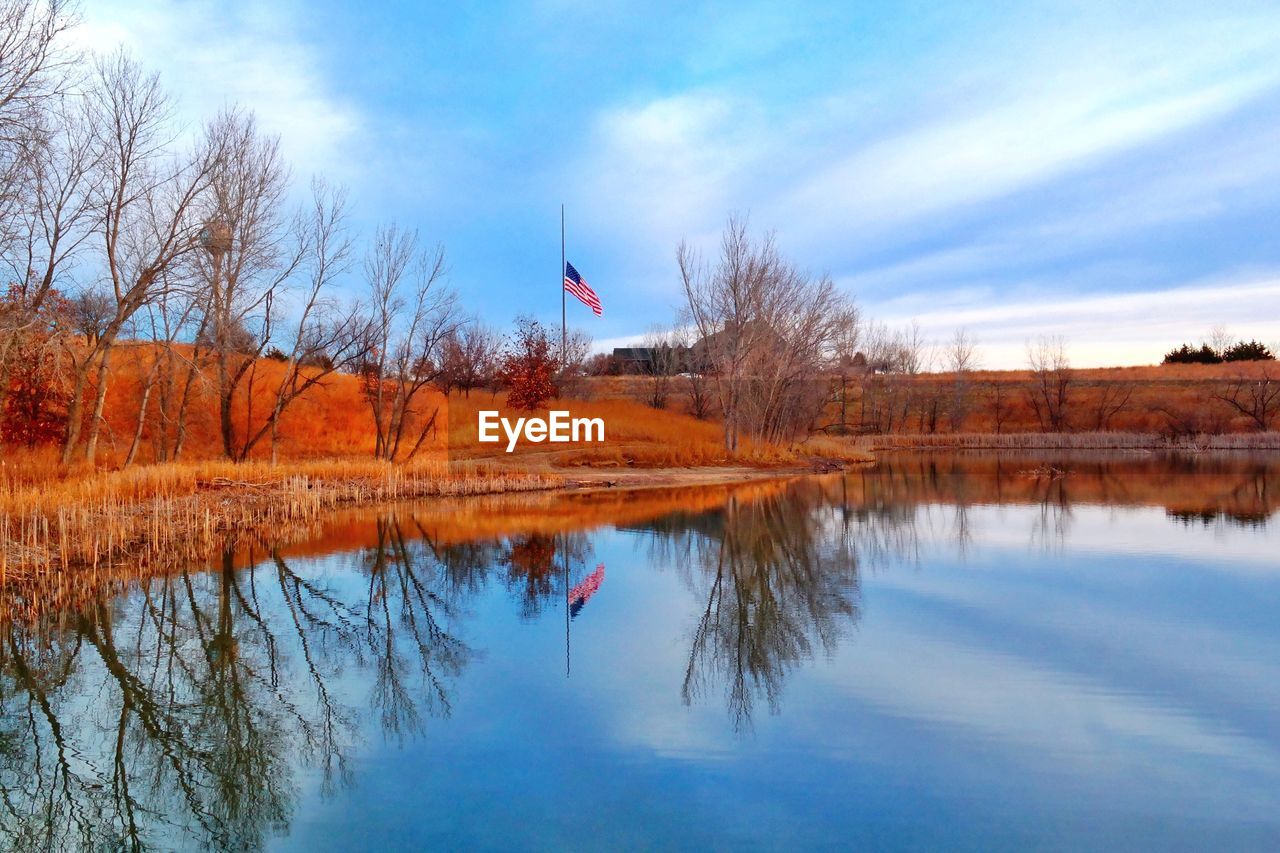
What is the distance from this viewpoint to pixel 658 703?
701 cm

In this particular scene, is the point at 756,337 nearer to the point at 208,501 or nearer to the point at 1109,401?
the point at 208,501

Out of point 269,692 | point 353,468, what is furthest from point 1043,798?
point 353,468

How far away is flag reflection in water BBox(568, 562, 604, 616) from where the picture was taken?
10812mm

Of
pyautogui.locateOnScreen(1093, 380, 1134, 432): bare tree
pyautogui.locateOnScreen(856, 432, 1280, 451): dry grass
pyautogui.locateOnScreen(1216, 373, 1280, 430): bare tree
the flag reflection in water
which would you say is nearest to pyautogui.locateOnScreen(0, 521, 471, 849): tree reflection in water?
the flag reflection in water

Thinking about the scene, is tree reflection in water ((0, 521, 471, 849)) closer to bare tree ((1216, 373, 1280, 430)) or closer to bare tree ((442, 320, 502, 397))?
bare tree ((442, 320, 502, 397))

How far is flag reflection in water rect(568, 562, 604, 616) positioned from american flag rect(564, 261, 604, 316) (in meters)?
21.2

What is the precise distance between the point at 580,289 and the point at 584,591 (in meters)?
23.1

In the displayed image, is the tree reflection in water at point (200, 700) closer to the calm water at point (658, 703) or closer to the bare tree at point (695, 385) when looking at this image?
the calm water at point (658, 703)

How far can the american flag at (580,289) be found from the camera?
3312cm

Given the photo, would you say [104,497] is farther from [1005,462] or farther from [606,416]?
[1005,462]

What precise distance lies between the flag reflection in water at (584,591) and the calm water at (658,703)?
89 millimetres

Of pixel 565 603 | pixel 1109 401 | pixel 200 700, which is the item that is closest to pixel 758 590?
pixel 565 603

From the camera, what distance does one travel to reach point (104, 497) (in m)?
15.1

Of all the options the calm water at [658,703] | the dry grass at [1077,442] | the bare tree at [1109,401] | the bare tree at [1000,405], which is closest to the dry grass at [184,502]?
the calm water at [658,703]
